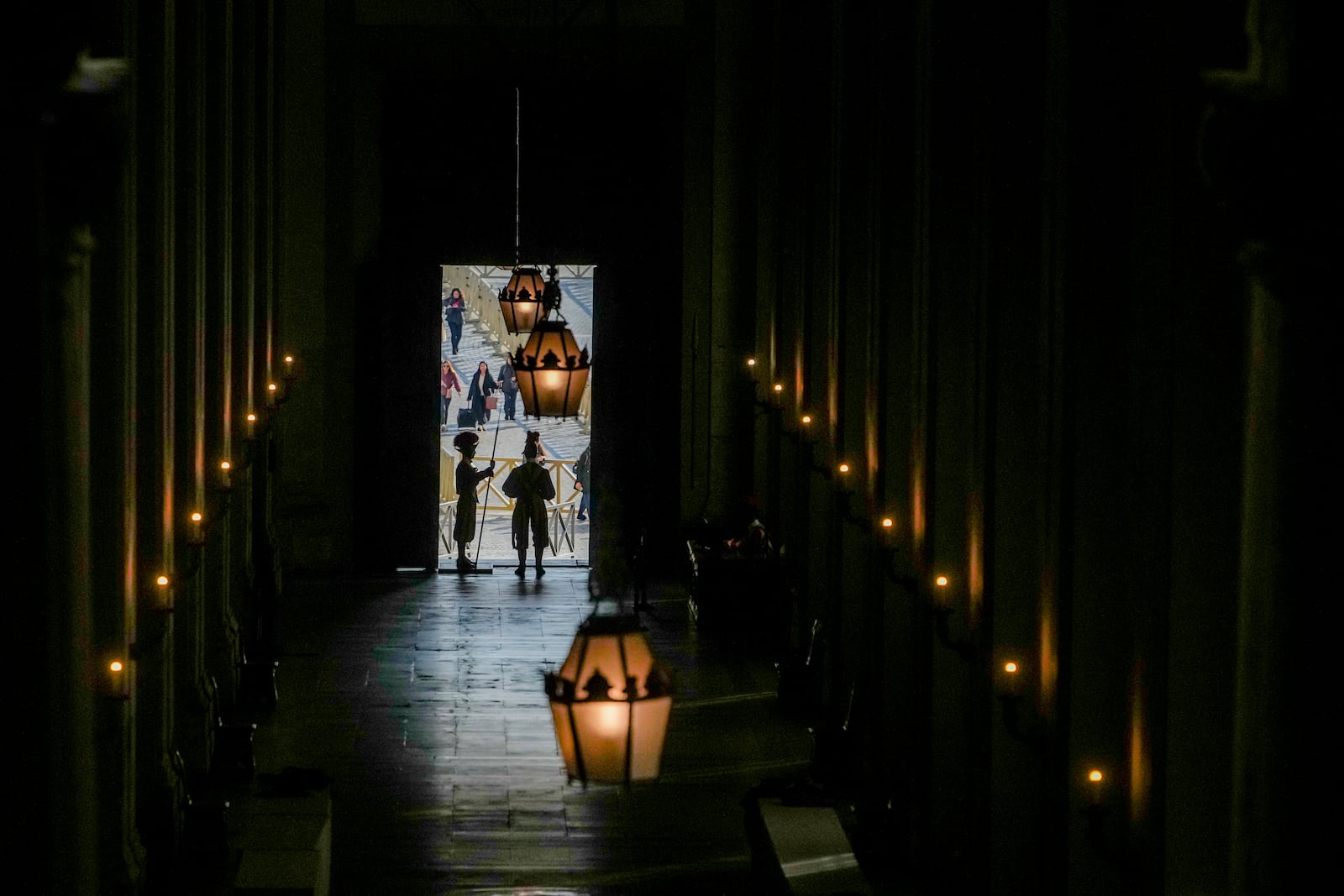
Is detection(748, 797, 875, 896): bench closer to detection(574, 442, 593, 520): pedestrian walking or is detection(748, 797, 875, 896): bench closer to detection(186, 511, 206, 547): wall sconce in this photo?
detection(186, 511, 206, 547): wall sconce

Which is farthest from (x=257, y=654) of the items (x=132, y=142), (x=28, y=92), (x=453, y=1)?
(x=28, y=92)

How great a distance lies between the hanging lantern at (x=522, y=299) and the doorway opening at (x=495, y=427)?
197 inches

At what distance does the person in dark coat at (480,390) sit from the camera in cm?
2192

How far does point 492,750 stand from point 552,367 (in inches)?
160

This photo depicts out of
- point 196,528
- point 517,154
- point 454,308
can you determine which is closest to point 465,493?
point 454,308

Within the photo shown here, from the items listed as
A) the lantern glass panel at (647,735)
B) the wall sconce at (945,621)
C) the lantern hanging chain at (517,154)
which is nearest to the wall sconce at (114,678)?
the wall sconce at (945,621)

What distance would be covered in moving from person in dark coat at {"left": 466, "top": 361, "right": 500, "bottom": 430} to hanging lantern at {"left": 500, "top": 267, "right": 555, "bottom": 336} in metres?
5.40

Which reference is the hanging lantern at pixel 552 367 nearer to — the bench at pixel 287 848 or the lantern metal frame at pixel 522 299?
the bench at pixel 287 848

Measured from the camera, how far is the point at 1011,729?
9000 millimetres

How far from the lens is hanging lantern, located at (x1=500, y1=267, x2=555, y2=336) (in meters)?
16.2

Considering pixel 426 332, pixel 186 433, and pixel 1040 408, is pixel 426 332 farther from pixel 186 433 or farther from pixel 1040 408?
pixel 1040 408

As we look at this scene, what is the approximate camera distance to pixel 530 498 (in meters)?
21.1

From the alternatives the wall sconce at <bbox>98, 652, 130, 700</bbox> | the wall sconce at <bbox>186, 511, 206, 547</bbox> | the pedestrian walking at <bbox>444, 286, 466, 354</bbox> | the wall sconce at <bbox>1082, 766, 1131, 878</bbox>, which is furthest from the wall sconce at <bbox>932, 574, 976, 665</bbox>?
the pedestrian walking at <bbox>444, 286, 466, 354</bbox>

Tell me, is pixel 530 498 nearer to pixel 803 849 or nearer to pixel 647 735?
pixel 803 849
